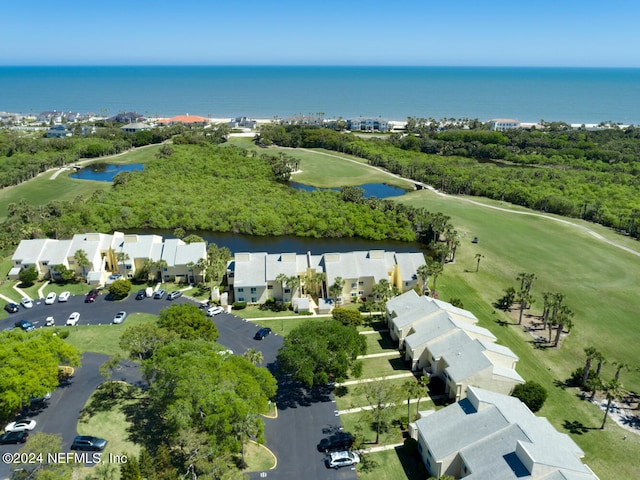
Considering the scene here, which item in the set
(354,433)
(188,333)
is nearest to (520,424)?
(354,433)

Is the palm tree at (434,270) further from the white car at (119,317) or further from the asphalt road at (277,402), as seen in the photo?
the white car at (119,317)

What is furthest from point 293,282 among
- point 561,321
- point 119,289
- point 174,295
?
point 561,321

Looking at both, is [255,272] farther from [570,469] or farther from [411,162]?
[411,162]

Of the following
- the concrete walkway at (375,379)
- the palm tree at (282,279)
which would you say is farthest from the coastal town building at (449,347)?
the palm tree at (282,279)

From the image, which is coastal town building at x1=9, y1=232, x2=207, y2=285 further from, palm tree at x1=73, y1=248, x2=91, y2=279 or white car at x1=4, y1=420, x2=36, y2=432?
white car at x1=4, y1=420, x2=36, y2=432

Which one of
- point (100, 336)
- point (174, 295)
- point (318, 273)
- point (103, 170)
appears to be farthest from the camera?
point (103, 170)

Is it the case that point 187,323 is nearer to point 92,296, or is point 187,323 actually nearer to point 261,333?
point 261,333
